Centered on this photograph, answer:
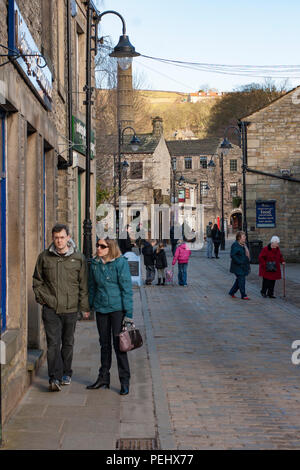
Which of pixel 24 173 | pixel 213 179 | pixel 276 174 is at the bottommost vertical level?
pixel 24 173

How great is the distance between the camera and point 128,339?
7184 millimetres

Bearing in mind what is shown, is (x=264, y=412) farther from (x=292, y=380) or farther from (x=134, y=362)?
(x=134, y=362)

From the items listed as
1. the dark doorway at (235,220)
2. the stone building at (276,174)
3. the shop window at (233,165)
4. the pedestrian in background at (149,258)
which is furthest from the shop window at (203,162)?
the pedestrian in background at (149,258)

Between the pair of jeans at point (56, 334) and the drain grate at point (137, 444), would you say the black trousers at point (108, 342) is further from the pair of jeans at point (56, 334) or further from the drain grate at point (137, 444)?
the drain grate at point (137, 444)

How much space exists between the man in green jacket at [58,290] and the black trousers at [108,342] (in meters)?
0.25

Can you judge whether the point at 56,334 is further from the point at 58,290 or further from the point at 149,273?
the point at 149,273

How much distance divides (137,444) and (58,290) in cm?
232

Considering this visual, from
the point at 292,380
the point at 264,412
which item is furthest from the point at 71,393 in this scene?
the point at 292,380

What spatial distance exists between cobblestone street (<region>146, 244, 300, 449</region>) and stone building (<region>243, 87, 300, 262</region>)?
563 inches

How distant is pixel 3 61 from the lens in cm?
622

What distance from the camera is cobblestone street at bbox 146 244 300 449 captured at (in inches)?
234

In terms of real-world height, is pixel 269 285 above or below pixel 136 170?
below

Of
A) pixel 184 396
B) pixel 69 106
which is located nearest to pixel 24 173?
pixel 184 396

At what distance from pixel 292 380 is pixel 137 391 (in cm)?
194
